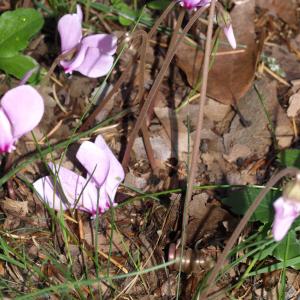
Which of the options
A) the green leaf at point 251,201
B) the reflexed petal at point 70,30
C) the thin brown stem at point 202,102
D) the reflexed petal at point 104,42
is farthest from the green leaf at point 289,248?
the reflexed petal at point 70,30

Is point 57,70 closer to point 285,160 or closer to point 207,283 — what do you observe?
point 285,160

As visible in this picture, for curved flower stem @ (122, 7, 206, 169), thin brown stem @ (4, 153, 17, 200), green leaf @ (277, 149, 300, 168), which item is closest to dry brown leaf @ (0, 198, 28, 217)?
thin brown stem @ (4, 153, 17, 200)

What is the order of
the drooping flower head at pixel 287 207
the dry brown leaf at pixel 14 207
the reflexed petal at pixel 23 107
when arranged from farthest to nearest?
the dry brown leaf at pixel 14 207 < the reflexed petal at pixel 23 107 < the drooping flower head at pixel 287 207

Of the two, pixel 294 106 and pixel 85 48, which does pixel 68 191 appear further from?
pixel 294 106

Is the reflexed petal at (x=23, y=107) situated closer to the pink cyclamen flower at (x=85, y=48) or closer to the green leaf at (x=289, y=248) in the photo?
the pink cyclamen flower at (x=85, y=48)

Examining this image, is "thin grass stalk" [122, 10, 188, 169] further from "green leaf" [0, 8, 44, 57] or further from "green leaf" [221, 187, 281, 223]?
"green leaf" [0, 8, 44, 57]
